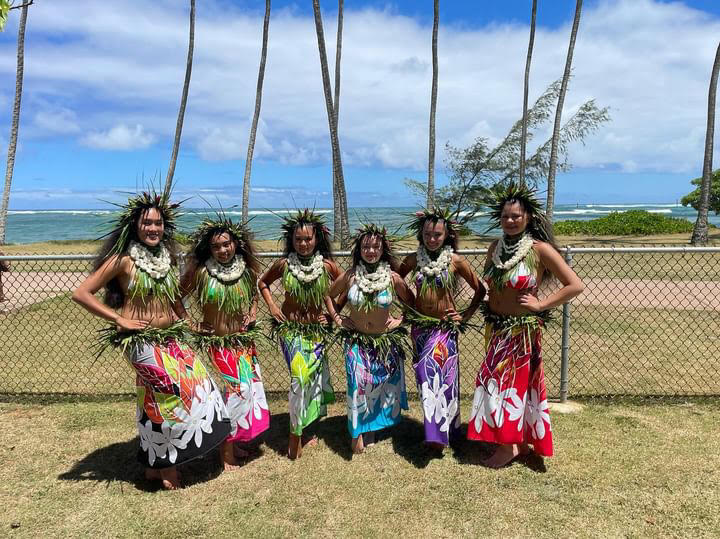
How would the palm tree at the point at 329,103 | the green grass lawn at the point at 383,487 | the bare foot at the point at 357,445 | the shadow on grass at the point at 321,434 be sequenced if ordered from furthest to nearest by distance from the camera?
1. the palm tree at the point at 329,103
2. the shadow on grass at the point at 321,434
3. the bare foot at the point at 357,445
4. the green grass lawn at the point at 383,487

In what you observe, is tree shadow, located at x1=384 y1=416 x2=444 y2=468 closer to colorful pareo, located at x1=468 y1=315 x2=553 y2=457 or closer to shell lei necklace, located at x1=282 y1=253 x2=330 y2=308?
colorful pareo, located at x1=468 y1=315 x2=553 y2=457

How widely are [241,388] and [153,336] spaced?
0.71 m

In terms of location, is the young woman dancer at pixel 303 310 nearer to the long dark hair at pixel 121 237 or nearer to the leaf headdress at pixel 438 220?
the leaf headdress at pixel 438 220

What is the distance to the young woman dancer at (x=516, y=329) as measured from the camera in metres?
3.53

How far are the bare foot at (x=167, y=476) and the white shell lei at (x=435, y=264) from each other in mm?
2079

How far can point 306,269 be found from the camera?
3.79m

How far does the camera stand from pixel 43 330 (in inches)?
293

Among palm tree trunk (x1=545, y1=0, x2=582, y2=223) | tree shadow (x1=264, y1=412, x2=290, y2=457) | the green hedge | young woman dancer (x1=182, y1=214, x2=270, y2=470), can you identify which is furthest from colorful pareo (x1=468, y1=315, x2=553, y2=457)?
the green hedge

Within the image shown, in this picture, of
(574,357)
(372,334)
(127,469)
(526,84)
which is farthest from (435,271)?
(526,84)

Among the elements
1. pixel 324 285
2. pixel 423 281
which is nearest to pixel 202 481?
pixel 324 285

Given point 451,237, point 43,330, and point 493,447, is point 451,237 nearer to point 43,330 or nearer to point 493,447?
point 493,447

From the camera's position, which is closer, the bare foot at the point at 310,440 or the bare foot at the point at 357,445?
the bare foot at the point at 357,445

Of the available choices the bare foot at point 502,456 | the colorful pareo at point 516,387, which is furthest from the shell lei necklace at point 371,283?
the bare foot at point 502,456

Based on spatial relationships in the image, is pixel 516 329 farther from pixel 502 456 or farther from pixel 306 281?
pixel 306 281
